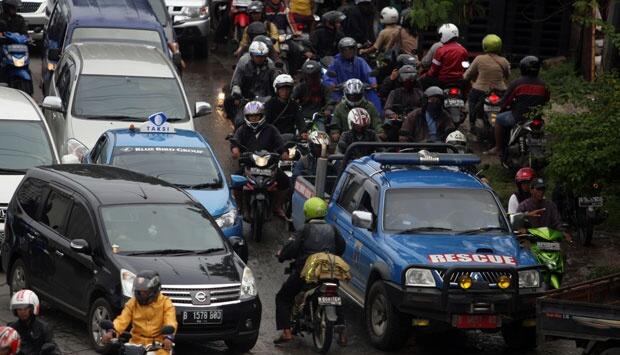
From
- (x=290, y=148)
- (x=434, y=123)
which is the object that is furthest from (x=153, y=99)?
(x=434, y=123)

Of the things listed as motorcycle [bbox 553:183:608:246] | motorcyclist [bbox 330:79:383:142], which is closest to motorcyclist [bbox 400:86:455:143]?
motorcyclist [bbox 330:79:383:142]

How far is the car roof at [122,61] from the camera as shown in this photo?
2202 cm

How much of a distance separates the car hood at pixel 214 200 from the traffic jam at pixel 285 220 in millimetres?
32

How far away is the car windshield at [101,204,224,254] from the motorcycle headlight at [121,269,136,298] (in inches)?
17.8

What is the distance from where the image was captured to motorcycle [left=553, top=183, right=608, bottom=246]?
18453 millimetres

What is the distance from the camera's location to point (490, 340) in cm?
1653

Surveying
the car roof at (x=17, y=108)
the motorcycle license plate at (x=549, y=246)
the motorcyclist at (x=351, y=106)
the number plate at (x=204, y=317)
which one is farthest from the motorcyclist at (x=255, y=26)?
the number plate at (x=204, y=317)

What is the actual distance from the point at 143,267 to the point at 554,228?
198 inches

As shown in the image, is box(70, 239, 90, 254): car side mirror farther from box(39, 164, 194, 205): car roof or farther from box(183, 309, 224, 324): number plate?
box(183, 309, 224, 324): number plate

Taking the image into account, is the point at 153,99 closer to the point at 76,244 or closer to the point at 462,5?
the point at 462,5

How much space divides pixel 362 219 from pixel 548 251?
85.8 inches

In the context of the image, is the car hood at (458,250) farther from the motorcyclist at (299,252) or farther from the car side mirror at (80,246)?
the car side mirror at (80,246)

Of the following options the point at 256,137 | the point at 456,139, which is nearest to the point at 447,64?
the point at 456,139

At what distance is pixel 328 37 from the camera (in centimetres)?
2741
